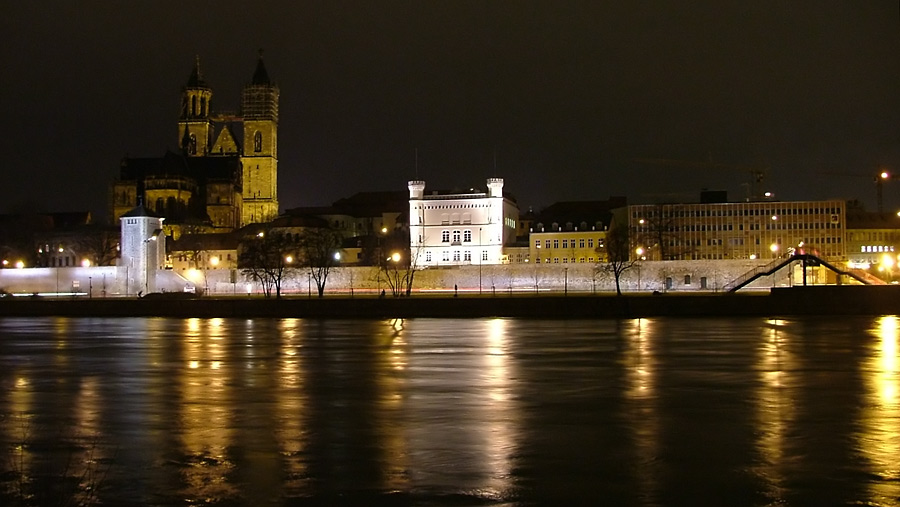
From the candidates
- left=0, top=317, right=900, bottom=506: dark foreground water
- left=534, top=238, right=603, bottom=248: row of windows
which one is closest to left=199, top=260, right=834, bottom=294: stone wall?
left=534, top=238, right=603, bottom=248: row of windows

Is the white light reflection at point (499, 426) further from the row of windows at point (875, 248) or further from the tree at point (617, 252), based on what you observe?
the row of windows at point (875, 248)

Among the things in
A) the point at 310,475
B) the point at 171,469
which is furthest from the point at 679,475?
the point at 171,469

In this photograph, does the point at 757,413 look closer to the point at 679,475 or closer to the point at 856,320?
the point at 679,475

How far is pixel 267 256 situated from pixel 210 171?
4505 centimetres

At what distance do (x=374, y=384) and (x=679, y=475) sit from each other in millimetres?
10046

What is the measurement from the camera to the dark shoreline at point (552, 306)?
47.2 m

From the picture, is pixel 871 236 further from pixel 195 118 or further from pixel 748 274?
pixel 195 118

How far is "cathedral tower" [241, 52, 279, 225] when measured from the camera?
142375 mm

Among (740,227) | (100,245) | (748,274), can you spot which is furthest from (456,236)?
(100,245)

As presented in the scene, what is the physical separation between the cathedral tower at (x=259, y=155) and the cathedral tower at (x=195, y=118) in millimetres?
9635

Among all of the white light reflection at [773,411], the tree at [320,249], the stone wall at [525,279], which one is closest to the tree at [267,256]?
the stone wall at [525,279]

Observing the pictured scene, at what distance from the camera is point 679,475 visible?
12.0 metres

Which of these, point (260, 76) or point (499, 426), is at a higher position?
point (260, 76)

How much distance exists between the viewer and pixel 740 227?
4429 inches
